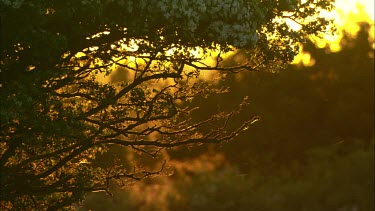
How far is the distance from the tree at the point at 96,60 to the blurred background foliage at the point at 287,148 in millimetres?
32258

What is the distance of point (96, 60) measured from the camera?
2306 cm

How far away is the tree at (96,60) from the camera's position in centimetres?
1980

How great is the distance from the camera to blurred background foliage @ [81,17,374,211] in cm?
5788

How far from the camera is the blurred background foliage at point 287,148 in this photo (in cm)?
5788

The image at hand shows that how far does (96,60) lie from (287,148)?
1730 inches

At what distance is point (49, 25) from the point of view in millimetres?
20453

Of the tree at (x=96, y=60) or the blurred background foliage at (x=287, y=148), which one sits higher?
the blurred background foliage at (x=287, y=148)

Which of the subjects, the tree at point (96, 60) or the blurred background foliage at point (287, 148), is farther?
the blurred background foliage at point (287, 148)

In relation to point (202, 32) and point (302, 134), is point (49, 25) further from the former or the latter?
point (302, 134)

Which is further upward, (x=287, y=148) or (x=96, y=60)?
(x=287, y=148)

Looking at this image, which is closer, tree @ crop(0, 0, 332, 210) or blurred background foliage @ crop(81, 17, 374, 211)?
tree @ crop(0, 0, 332, 210)

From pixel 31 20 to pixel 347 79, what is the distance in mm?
49789

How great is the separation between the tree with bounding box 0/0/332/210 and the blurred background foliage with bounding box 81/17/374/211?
32258 millimetres

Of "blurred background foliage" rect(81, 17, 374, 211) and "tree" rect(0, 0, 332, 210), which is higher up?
"blurred background foliage" rect(81, 17, 374, 211)
